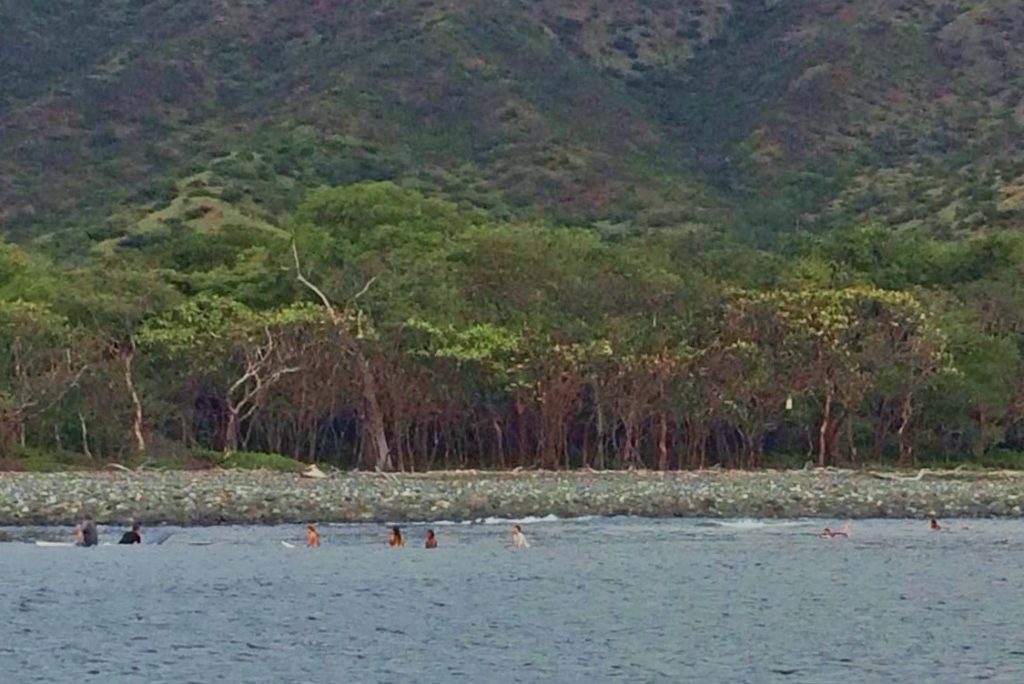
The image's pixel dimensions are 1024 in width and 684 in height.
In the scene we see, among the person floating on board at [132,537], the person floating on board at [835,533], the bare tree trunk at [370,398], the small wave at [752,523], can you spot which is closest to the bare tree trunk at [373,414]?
the bare tree trunk at [370,398]

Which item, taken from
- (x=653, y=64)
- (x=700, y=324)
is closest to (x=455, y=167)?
(x=653, y=64)

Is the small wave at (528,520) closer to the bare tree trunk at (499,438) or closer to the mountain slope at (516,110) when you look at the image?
the bare tree trunk at (499,438)

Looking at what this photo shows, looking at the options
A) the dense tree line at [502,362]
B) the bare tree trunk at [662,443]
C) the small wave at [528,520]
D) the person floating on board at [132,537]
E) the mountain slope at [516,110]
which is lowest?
the person floating on board at [132,537]

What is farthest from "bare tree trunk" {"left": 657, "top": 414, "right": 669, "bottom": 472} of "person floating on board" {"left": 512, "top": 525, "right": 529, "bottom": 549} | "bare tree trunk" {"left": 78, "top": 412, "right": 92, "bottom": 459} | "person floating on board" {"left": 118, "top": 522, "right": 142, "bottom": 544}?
"person floating on board" {"left": 118, "top": 522, "right": 142, "bottom": 544}

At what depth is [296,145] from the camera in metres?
121

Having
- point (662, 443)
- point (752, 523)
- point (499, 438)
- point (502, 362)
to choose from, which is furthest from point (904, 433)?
point (752, 523)

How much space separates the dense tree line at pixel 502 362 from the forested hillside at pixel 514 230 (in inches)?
6.1

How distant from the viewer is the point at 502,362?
239ft

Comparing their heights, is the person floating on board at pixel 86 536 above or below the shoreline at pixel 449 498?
below

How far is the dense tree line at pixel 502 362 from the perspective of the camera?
71.2 meters

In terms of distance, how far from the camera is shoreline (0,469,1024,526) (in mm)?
50562

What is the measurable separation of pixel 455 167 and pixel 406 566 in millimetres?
85978

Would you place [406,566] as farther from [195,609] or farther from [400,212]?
[400,212]

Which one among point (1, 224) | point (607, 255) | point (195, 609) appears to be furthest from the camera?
point (1, 224)
